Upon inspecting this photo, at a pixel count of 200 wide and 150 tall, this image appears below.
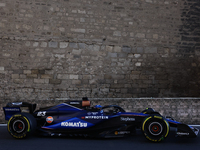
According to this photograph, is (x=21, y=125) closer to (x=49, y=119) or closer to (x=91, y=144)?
(x=49, y=119)

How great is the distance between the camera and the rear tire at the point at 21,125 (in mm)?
4832

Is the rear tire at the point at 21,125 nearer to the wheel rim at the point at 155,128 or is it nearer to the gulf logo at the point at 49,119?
the gulf logo at the point at 49,119

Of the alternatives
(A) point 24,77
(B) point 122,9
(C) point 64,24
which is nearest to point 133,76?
(B) point 122,9

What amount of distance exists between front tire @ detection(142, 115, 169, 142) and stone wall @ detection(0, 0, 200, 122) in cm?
509

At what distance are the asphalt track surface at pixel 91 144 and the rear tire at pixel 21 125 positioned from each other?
136 mm

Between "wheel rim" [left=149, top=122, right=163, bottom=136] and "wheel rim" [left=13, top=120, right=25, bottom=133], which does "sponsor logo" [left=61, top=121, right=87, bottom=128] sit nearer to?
"wheel rim" [left=13, top=120, right=25, bottom=133]

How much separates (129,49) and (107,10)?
2.00 metres

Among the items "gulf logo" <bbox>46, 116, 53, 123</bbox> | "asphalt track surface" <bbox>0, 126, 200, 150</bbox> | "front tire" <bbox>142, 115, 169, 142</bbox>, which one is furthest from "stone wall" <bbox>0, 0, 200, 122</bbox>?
"front tire" <bbox>142, 115, 169, 142</bbox>

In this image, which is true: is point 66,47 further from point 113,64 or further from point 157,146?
point 157,146

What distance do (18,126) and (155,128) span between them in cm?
302

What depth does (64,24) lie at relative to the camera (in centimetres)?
966

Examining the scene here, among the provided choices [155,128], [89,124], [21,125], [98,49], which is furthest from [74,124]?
[98,49]

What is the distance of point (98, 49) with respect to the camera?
980cm

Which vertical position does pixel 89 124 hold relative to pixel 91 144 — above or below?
above
